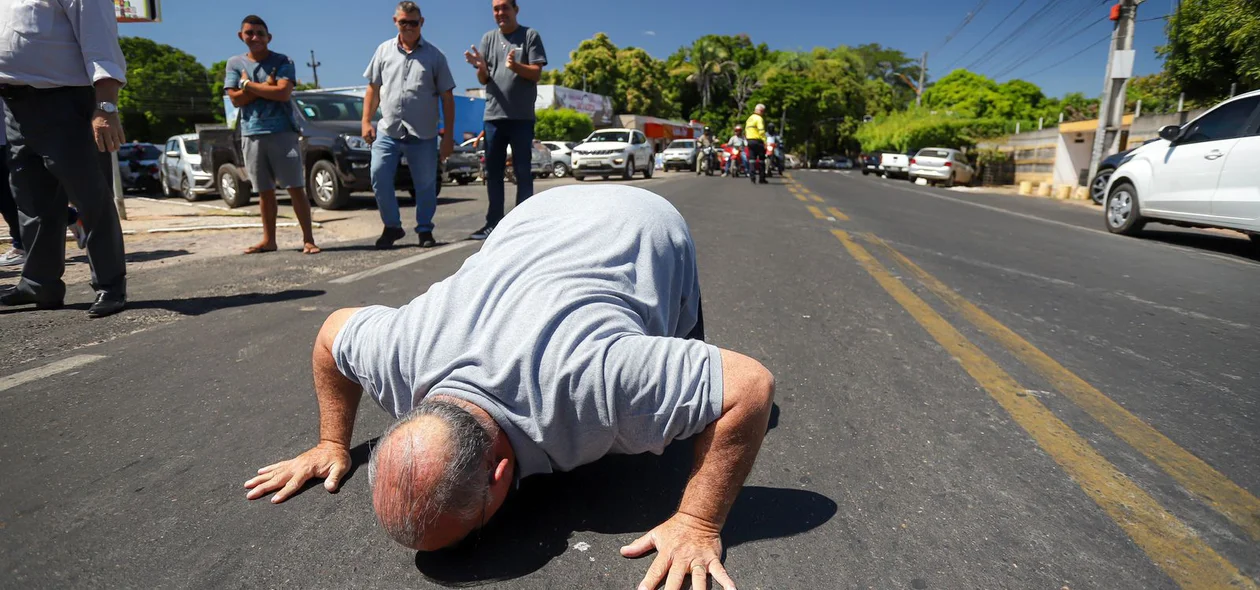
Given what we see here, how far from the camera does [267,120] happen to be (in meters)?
5.57

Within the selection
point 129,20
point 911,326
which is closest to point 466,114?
point 129,20

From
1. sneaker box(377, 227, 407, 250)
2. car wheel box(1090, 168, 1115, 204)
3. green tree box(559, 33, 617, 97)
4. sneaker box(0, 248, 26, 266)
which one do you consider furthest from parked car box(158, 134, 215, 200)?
green tree box(559, 33, 617, 97)

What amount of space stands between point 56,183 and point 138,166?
15.7 metres

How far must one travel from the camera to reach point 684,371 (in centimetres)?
148

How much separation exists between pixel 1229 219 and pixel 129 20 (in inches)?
550

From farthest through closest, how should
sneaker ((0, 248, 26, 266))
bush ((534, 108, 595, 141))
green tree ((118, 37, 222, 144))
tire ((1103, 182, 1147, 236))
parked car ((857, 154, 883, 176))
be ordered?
green tree ((118, 37, 222, 144)) → bush ((534, 108, 595, 141)) → parked car ((857, 154, 883, 176)) → tire ((1103, 182, 1147, 236)) → sneaker ((0, 248, 26, 266))

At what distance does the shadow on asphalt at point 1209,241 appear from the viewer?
7.26 m

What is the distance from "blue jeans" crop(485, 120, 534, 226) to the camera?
6375 mm

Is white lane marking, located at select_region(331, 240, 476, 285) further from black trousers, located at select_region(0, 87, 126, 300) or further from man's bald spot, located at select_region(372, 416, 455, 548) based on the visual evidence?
man's bald spot, located at select_region(372, 416, 455, 548)

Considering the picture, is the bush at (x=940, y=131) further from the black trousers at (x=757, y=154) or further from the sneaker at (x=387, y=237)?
the sneaker at (x=387, y=237)

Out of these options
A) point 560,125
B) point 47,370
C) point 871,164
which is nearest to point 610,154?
point 47,370

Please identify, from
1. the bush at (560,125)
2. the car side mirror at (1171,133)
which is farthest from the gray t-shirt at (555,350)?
the bush at (560,125)

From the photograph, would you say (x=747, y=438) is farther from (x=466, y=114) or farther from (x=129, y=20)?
(x=466, y=114)

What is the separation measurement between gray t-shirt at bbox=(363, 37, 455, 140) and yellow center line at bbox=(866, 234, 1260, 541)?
4.65 metres
